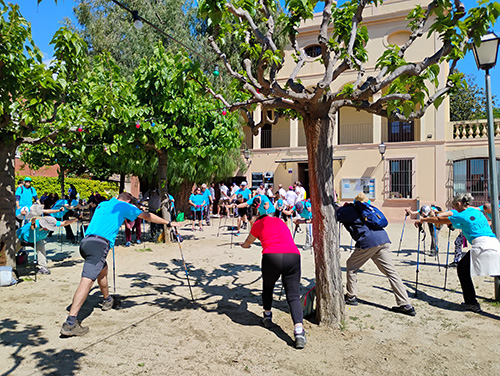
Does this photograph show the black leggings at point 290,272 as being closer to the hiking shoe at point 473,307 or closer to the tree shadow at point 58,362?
the tree shadow at point 58,362

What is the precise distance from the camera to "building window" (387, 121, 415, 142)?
2119cm

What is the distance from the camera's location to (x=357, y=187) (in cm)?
2066

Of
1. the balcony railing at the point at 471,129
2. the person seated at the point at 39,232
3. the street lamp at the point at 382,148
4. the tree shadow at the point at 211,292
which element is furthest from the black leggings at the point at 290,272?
the balcony railing at the point at 471,129

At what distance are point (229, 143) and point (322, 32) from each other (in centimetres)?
648

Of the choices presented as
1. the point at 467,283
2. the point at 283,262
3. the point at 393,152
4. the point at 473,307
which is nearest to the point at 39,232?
the point at 283,262

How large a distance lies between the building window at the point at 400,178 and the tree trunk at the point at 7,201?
17388 mm

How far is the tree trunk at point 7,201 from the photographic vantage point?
685 cm

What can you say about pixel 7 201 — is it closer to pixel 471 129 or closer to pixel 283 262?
pixel 283 262

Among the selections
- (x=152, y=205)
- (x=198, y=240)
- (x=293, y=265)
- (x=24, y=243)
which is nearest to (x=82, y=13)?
(x=152, y=205)

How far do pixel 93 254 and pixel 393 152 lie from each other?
60.0ft

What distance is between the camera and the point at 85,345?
4254mm

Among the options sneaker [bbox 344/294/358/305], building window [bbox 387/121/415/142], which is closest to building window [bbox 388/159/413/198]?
building window [bbox 387/121/415/142]

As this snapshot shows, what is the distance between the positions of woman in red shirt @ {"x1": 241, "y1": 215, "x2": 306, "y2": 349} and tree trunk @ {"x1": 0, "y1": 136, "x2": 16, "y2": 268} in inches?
194

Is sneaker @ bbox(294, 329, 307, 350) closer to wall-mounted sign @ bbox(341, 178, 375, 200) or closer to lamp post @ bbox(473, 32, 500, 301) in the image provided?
lamp post @ bbox(473, 32, 500, 301)
